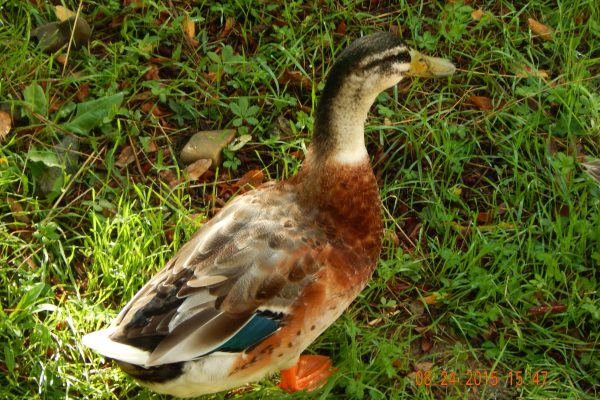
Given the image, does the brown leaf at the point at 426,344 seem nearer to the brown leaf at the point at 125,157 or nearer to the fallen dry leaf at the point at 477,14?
the brown leaf at the point at 125,157

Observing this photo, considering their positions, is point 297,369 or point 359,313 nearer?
point 297,369

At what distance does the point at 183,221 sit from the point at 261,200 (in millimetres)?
628

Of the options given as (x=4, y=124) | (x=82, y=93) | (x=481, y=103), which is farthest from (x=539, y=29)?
(x=4, y=124)

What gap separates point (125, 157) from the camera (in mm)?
3984

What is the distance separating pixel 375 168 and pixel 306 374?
1.13 metres

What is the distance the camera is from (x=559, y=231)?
3.65 m

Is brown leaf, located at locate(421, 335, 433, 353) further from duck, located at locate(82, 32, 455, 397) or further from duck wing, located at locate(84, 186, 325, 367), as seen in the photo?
duck wing, located at locate(84, 186, 325, 367)

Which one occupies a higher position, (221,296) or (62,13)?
(62,13)

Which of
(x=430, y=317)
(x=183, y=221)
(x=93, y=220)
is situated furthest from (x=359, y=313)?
(x=93, y=220)

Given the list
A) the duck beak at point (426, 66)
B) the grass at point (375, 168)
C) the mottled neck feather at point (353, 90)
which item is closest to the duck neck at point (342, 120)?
the mottled neck feather at point (353, 90)

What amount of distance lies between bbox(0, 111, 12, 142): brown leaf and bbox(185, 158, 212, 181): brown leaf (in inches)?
32.9

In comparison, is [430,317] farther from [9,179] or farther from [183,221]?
[9,179]

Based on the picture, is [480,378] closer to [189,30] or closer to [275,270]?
[275,270]

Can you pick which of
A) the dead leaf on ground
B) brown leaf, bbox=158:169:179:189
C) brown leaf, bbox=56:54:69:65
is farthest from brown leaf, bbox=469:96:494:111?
brown leaf, bbox=56:54:69:65
